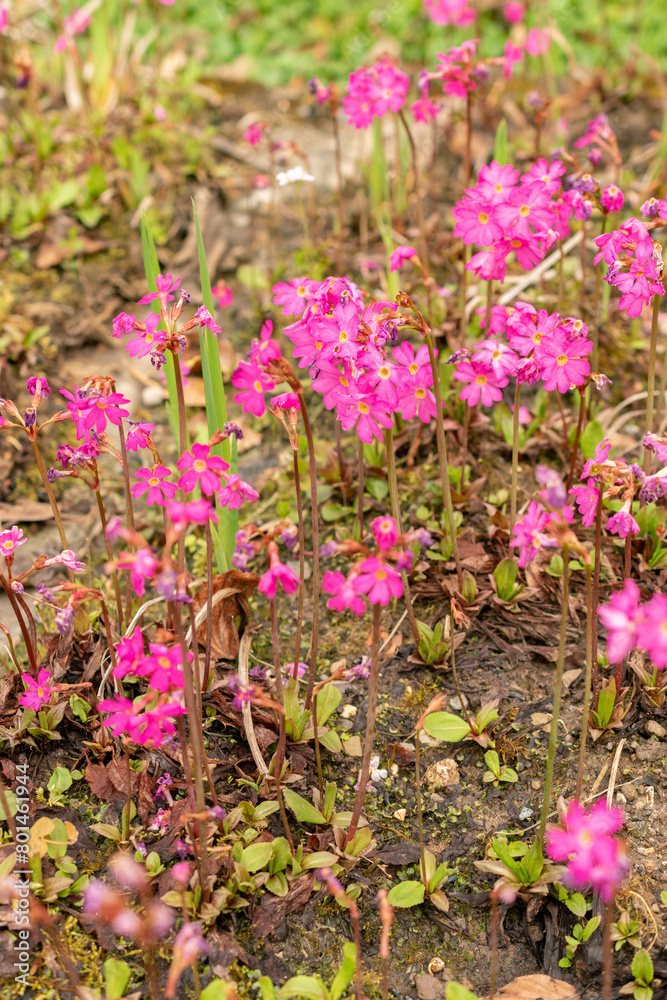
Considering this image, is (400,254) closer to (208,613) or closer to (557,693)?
(208,613)

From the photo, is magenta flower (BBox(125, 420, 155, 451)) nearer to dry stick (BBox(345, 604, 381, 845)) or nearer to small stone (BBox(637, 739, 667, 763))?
dry stick (BBox(345, 604, 381, 845))

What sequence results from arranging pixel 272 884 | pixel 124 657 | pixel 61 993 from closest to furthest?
pixel 124 657 < pixel 61 993 < pixel 272 884

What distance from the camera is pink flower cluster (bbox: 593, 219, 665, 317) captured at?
9.25ft

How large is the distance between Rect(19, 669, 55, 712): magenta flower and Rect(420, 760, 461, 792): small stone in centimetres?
136

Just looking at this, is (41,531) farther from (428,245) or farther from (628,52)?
(628,52)

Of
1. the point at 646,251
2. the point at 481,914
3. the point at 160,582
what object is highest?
the point at 646,251

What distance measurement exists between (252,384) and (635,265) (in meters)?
1.38

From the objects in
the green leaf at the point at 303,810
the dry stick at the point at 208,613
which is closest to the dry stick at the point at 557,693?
the green leaf at the point at 303,810

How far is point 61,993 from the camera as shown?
8.05ft

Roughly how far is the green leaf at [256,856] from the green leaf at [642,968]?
112 cm

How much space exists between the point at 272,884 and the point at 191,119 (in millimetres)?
5721

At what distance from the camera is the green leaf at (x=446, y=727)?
2.94 metres

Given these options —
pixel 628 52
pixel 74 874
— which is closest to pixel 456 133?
pixel 628 52

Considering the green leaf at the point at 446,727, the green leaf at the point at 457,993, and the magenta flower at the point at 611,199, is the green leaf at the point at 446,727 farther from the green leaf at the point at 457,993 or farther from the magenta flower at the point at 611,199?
the magenta flower at the point at 611,199
